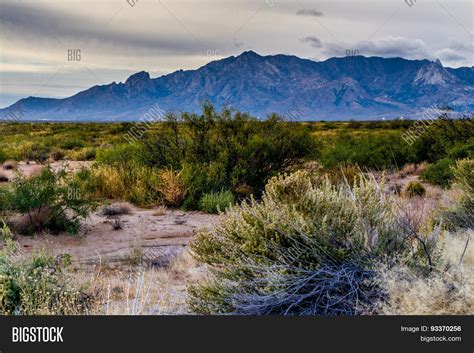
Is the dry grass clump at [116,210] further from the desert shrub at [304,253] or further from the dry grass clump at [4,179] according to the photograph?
the desert shrub at [304,253]

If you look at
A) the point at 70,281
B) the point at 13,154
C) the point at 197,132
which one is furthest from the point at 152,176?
the point at 13,154

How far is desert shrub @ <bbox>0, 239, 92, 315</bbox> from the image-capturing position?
18.4 feet

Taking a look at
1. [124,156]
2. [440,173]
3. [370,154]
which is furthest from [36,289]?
[370,154]

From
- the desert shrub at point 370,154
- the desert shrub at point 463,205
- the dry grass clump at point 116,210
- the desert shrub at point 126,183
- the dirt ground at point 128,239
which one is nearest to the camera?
the desert shrub at point 463,205

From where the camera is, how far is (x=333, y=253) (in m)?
5.62

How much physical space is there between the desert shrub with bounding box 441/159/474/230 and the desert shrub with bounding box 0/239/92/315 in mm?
5218

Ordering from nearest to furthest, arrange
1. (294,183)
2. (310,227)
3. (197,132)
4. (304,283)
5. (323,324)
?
(323,324), (304,283), (310,227), (294,183), (197,132)

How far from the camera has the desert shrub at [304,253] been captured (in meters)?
5.33

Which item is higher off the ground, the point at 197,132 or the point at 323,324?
the point at 197,132

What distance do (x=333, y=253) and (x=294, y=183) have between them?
2.98 ft

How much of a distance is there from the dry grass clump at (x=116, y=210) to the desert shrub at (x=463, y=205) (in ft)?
23.5

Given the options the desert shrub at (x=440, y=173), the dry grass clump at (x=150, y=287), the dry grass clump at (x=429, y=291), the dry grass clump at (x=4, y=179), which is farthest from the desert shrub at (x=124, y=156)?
the dry grass clump at (x=429, y=291)

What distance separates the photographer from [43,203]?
10773 mm

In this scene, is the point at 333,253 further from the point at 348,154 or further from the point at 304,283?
the point at 348,154
